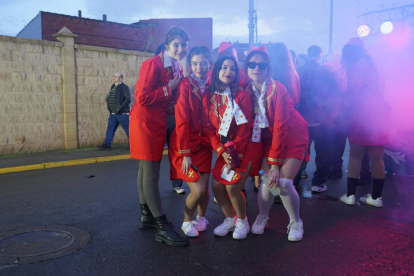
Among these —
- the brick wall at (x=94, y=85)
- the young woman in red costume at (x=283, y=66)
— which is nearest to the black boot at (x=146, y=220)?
the young woman in red costume at (x=283, y=66)

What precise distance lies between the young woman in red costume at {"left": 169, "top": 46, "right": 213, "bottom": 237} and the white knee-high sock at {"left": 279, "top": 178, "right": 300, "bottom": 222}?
2.29 feet

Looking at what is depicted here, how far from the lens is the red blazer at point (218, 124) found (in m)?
3.38

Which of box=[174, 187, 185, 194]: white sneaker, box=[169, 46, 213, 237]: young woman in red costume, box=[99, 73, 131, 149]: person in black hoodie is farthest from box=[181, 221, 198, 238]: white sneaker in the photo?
box=[99, 73, 131, 149]: person in black hoodie

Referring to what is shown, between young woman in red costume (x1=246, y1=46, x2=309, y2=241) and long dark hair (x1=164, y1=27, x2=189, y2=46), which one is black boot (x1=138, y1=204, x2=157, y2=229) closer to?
young woman in red costume (x1=246, y1=46, x2=309, y2=241)

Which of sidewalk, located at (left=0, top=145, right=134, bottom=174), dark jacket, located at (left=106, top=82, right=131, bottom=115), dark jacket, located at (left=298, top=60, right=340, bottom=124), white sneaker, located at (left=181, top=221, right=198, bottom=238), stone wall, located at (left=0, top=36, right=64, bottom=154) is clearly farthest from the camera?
dark jacket, located at (left=106, top=82, right=131, bottom=115)

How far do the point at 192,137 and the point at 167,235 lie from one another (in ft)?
2.97

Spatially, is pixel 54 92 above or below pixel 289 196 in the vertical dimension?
above

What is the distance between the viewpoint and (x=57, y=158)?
8.01 meters

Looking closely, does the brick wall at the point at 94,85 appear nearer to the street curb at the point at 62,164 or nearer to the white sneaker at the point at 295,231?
the street curb at the point at 62,164

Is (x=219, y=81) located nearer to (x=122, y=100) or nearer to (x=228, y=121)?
(x=228, y=121)

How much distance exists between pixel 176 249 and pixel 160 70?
1.58m

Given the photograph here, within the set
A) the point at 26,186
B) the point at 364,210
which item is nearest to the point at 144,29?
the point at 26,186

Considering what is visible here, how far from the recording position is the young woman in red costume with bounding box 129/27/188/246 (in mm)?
3326

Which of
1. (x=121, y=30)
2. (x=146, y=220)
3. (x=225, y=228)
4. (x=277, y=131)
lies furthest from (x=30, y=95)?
(x=121, y=30)
